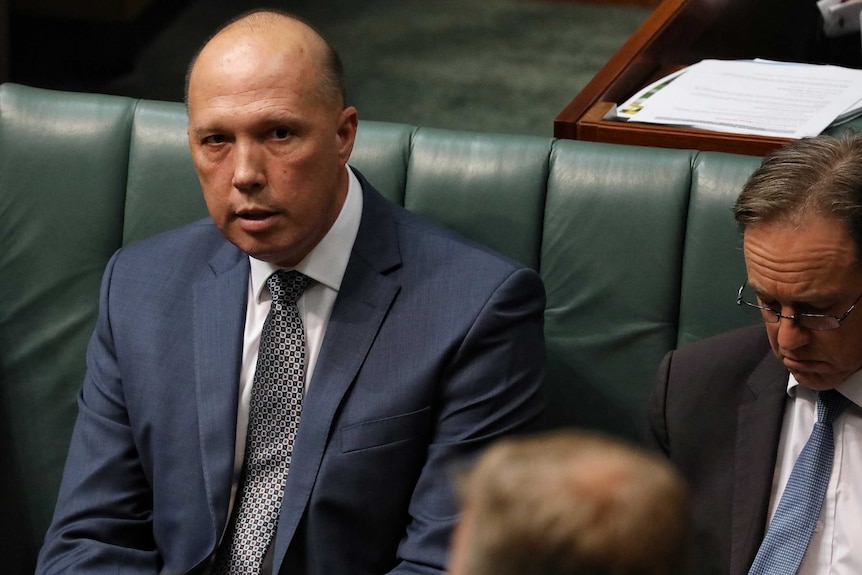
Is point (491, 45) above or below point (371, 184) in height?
below

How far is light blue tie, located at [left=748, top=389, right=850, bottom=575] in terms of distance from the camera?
5.74ft

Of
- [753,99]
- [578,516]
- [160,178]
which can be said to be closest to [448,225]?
[160,178]

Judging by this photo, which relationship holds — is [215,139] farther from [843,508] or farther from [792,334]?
[843,508]

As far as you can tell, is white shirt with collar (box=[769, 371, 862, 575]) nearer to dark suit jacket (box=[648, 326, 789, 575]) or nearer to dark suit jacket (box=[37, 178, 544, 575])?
dark suit jacket (box=[648, 326, 789, 575])

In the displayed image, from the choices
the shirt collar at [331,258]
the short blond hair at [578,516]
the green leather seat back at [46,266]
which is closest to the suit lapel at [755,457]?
the shirt collar at [331,258]

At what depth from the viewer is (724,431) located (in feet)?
6.10

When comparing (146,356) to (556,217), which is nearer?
(146,356)

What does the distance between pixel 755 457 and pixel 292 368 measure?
697mm

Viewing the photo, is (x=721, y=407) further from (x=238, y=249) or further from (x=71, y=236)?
(x=71, y=236)

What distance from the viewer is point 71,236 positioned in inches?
92.1

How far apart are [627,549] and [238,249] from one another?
136 centimetres

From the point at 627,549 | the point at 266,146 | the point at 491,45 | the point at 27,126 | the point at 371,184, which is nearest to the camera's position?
the point at 627,549

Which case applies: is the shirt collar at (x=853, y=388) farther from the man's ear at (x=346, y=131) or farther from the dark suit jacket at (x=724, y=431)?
the man's ear at (x=346, y=131)

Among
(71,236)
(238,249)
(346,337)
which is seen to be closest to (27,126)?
(71,236)
